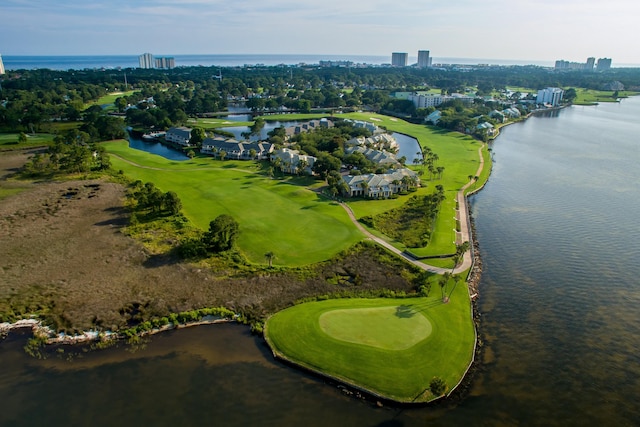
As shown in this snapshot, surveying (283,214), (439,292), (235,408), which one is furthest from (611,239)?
(235,408)

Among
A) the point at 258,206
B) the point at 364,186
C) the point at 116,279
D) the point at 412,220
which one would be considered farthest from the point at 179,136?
the point at 412,220

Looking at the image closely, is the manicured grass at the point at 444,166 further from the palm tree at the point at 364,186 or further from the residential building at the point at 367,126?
the residential building at the point at 367,126

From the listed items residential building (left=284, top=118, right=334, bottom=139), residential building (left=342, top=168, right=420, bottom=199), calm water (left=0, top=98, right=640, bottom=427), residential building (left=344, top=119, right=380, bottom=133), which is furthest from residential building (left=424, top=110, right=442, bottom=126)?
calm water (left=0, top=98, right=640, bottom=427)

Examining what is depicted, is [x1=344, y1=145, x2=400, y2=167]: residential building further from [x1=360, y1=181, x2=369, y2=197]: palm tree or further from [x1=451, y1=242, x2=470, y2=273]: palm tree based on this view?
[x1=451, y1=242, x2=470, y2=273]: palm tree

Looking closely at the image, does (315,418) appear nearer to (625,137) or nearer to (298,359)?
(298,359)

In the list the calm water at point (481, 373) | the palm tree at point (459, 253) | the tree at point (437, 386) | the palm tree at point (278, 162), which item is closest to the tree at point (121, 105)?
the palm tree at point (278, 162)
